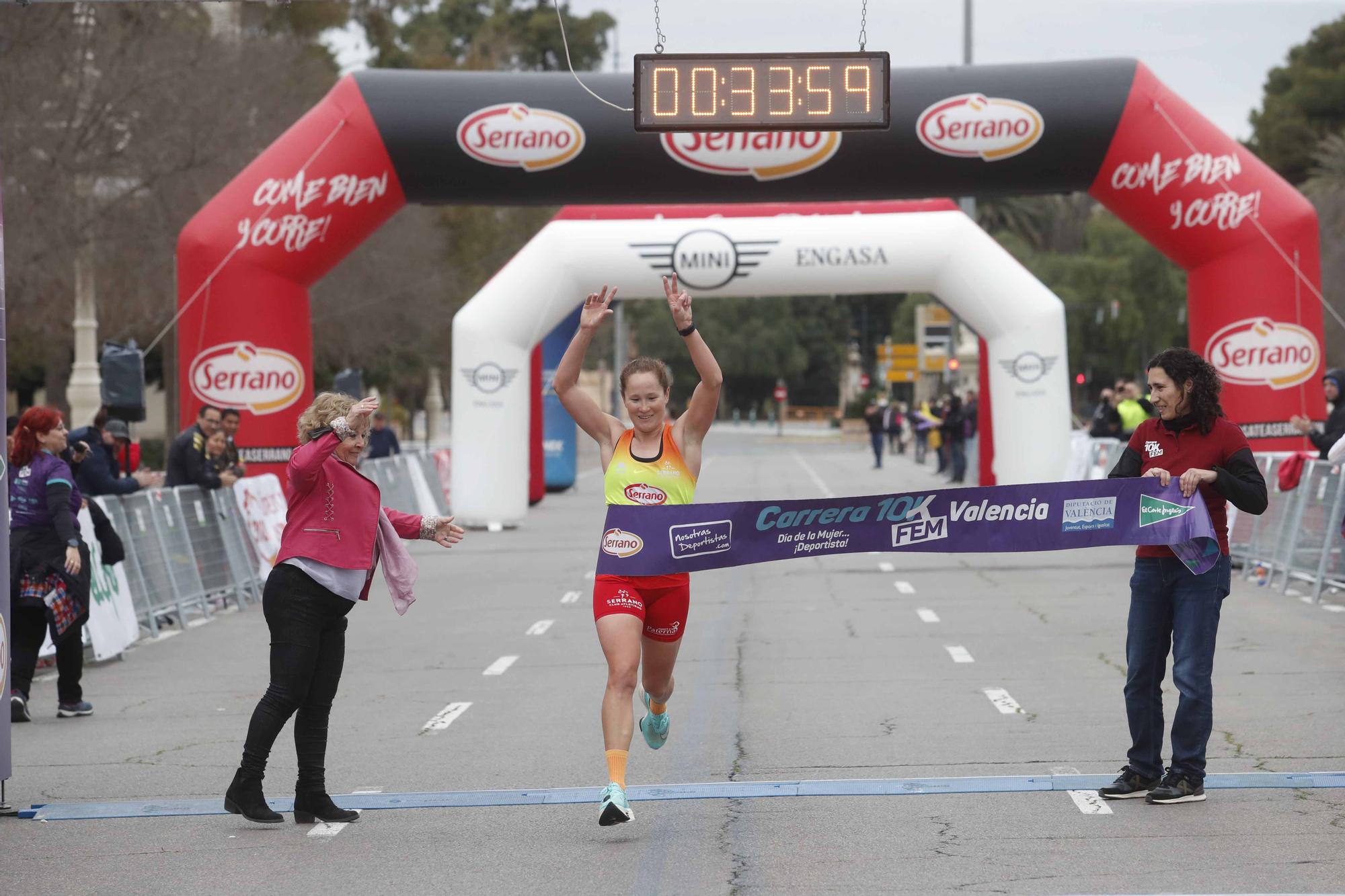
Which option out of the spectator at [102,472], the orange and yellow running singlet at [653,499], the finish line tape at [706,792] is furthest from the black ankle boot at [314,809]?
the spectator at [102,472]

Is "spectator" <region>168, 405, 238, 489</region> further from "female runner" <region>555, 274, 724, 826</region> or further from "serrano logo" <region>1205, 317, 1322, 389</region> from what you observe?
"serrano logo" <region>1205, 317, 1322, 389</region>

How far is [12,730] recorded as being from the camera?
31.8ft

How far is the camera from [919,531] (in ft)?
25.0

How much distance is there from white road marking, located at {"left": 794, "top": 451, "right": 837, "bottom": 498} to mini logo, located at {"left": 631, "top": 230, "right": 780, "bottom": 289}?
3.77 meters

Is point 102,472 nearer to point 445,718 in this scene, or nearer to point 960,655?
point 445,718

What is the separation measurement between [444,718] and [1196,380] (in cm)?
468

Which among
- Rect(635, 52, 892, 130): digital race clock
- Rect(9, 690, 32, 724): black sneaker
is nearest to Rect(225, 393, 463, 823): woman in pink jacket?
Rect(9, 690, 32, 724): black sneaker

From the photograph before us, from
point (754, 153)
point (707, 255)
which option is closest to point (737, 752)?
point (754, 153)

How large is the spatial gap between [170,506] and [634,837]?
9.03 metres

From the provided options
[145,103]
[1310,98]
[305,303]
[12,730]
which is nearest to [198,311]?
[305,303]

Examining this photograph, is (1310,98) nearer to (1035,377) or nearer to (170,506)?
(1035,377)

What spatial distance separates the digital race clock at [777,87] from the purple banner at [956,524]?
138 inches

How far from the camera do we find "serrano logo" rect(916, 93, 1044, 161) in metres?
17.7

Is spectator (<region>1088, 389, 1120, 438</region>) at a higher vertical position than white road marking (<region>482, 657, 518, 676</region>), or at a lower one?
higher
